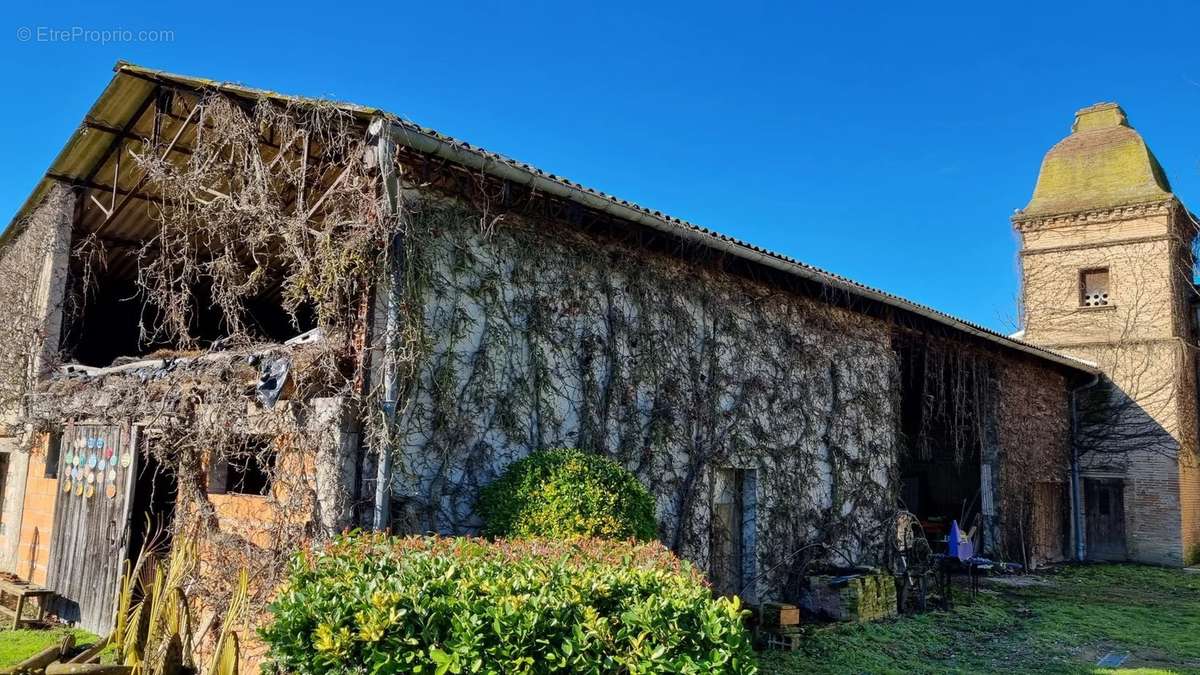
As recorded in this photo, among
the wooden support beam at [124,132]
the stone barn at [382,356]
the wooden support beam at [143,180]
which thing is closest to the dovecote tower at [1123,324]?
the stone barn at [382,356]

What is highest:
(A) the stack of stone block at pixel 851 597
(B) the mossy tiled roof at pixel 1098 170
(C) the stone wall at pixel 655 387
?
(B) the mossy tiled roof at pixel 1098 170

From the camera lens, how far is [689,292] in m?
9.73

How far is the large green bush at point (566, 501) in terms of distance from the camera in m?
6.46

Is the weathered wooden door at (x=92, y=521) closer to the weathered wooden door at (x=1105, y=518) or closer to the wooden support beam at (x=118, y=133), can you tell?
the wooden support beam at (x=118, y=133)

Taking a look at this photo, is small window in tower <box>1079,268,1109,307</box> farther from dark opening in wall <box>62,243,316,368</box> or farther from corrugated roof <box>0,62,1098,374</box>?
dark opening in wall <box>62,243,316,368</box>

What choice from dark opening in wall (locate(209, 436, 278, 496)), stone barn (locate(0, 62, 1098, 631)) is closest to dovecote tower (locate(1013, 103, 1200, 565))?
stone barn (locate(0, 62, 1098, 631))

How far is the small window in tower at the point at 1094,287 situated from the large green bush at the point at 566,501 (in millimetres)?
16724

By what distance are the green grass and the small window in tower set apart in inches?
800

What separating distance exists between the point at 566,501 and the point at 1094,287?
58.4 ft

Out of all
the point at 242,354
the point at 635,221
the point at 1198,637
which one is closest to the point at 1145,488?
the point at 1198,637

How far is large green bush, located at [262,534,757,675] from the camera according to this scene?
12.5ft

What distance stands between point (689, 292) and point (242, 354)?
486 centimetres

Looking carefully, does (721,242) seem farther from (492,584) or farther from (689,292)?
(492,584)

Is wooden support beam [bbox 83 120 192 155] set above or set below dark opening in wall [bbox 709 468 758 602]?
above
